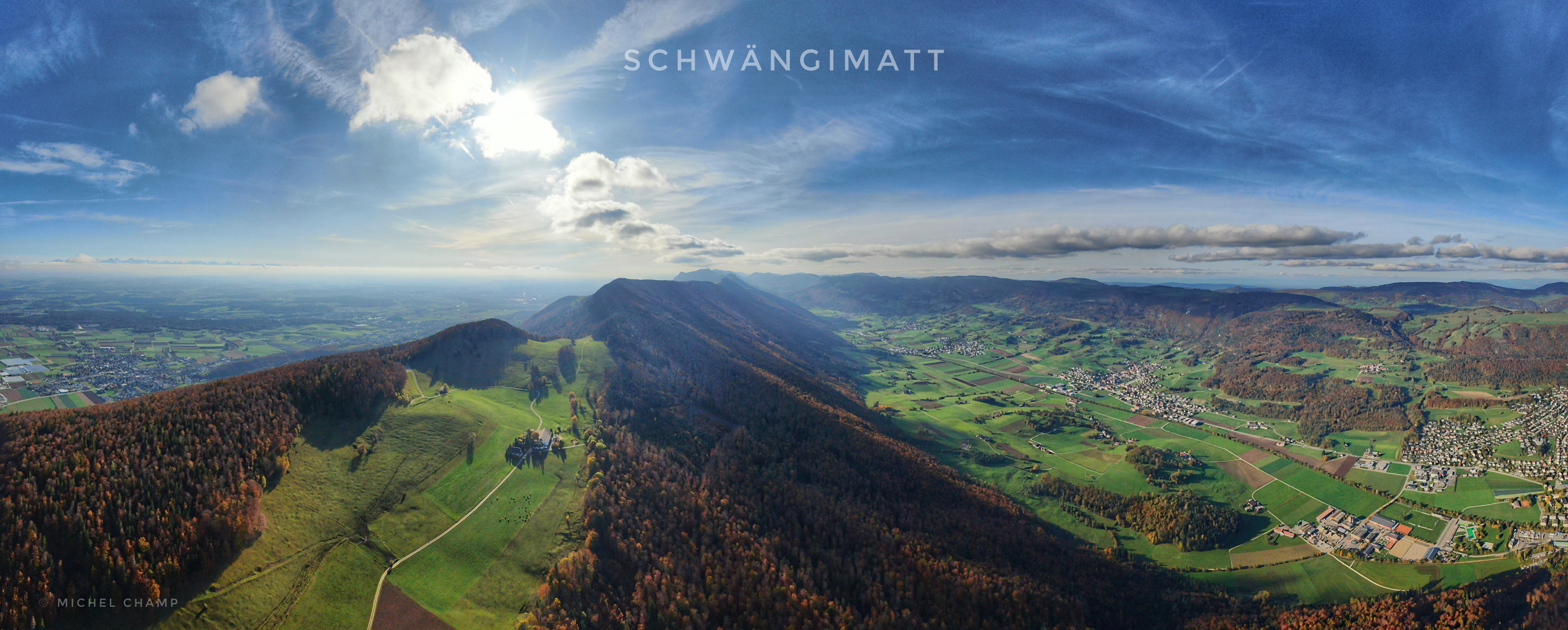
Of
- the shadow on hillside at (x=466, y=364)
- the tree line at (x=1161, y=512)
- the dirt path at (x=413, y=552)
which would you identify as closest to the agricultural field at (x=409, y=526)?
the dirt path at (x=413, y=552)

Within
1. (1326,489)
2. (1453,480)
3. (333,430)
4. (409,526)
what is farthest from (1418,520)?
(333,430)

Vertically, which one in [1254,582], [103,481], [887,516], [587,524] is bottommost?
[1254,582]

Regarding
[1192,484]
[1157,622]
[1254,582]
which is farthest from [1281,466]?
[1157,622]

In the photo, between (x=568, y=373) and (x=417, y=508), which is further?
(x=568, y=373)

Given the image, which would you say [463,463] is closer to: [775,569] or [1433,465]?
[775,569]

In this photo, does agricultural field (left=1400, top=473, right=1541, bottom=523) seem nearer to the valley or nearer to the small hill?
the valley

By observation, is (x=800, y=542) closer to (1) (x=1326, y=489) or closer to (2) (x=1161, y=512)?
(2) (x=1161, y=512)

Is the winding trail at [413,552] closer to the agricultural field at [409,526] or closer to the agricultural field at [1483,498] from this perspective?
the agricultural field at [409,526]
